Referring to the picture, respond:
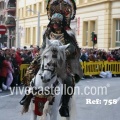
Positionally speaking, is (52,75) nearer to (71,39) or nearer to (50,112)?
(50,112)

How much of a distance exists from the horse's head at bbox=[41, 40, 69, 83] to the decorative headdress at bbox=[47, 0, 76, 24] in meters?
1.96

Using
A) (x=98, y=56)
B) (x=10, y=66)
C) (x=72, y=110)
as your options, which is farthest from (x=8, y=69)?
(x=98, y=56)

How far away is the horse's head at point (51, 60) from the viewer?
26.5 ft

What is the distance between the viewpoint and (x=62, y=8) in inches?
407

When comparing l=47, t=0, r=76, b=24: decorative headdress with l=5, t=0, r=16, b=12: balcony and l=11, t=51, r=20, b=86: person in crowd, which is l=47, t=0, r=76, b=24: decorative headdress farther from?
l=5, t=0, r=16, b=12: balcony

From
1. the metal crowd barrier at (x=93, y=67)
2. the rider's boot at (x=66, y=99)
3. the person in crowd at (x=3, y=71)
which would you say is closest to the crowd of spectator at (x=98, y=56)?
the metal crowd barrier at (x=93, y=67)

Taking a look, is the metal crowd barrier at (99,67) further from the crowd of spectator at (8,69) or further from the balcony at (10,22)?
the balcony at (10,22)

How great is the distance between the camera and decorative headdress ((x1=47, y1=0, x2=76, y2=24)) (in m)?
10.3

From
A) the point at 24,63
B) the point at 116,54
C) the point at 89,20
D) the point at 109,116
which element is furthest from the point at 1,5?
the point at 109,116

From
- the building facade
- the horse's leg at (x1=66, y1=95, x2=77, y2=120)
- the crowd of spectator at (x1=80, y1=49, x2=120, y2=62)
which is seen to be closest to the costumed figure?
the horse's leg at (x1=66, y1=95, x2=77, y2=120)

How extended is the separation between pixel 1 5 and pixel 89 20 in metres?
47.6

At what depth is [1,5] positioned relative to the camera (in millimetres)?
91500

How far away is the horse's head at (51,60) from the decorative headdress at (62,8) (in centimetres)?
196

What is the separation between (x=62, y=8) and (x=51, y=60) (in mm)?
2432
